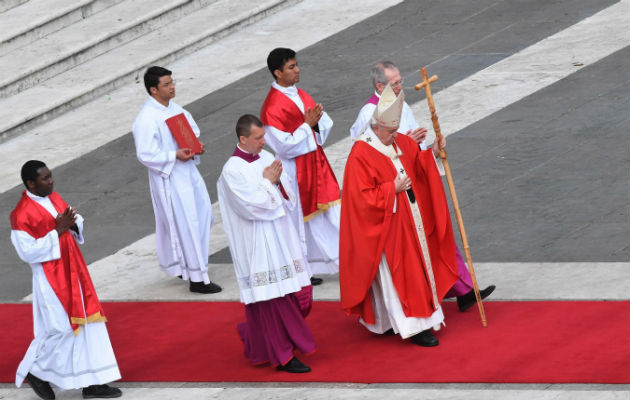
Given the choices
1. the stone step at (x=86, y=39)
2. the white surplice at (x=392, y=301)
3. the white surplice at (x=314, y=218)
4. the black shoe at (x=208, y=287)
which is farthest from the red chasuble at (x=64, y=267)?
the stone step at (x=86, y=39)

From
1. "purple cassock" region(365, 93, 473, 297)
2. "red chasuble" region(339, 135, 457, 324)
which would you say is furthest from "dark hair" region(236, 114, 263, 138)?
"purple cassock" region(365, 93, 473, 297)

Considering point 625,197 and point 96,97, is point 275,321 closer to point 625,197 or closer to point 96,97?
point 625,197

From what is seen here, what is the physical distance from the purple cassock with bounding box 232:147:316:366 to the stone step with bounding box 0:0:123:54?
8.83 metres

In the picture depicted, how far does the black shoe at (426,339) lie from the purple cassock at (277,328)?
2.39ft

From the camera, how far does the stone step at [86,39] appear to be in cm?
1680

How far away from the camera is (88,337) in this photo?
898 cm

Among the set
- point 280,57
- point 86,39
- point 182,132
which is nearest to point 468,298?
A: point 280,57

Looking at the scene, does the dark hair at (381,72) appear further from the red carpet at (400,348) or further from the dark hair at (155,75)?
the dark hair at (155,75)

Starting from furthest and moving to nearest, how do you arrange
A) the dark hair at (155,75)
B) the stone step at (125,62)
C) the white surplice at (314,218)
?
the stone step at (125,62), the dark hair at (155,75), the white surplice at (314,218)

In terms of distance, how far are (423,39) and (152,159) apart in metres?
6.58

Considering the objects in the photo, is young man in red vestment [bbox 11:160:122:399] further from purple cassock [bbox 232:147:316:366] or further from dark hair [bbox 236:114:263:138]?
dark hair [bbox 236:114:263:138]

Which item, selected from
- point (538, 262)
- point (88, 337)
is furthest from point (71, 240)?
point (538, 262)

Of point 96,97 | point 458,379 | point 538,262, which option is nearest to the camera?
point 458,379

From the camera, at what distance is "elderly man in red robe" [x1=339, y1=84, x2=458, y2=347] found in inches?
366
